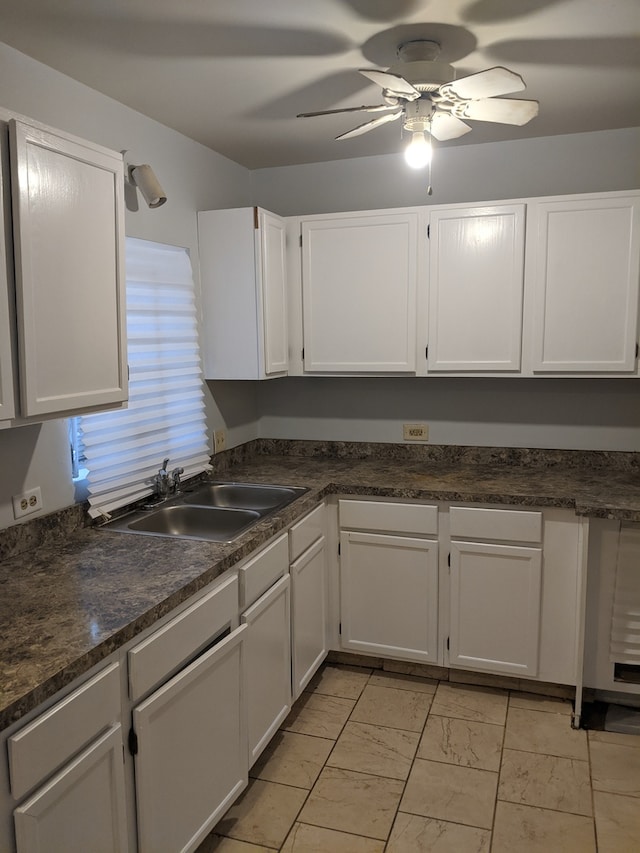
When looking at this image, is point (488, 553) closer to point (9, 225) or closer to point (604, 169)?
point (604, 169)

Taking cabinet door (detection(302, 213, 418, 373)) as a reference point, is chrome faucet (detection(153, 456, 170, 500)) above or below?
below

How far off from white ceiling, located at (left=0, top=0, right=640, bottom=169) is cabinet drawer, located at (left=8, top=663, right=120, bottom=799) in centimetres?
171

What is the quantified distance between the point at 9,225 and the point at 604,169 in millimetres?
2588

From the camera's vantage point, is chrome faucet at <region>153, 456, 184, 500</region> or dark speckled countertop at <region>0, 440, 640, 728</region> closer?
dark speckled countertop at <region>0, 440, 640, 728</region>

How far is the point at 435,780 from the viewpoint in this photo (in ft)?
7.64

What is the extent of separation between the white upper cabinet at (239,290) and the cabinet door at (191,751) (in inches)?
53.8

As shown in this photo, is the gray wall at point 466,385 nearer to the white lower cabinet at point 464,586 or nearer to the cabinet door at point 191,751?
the white lower cabinet at point 464,586

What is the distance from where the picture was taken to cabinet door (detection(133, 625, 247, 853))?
5.32 ft

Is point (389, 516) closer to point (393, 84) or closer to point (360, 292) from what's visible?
point (360, 292)

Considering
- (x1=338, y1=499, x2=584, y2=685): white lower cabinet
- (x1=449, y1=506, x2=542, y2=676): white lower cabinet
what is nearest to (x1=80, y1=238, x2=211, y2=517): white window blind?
(x1=338, y1=499, x2=584, y2=685): white lower cabinet

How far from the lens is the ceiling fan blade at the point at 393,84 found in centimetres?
180

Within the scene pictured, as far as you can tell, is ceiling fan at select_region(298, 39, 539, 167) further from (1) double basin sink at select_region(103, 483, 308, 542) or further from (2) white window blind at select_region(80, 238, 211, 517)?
(1) double basin sink at select_region(103, 483, 308, 542)

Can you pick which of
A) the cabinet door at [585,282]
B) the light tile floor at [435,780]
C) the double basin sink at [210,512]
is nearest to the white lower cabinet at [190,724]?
the light tile floor at [435,780]

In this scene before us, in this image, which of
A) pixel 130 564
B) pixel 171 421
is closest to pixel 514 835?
pixel 130 564
